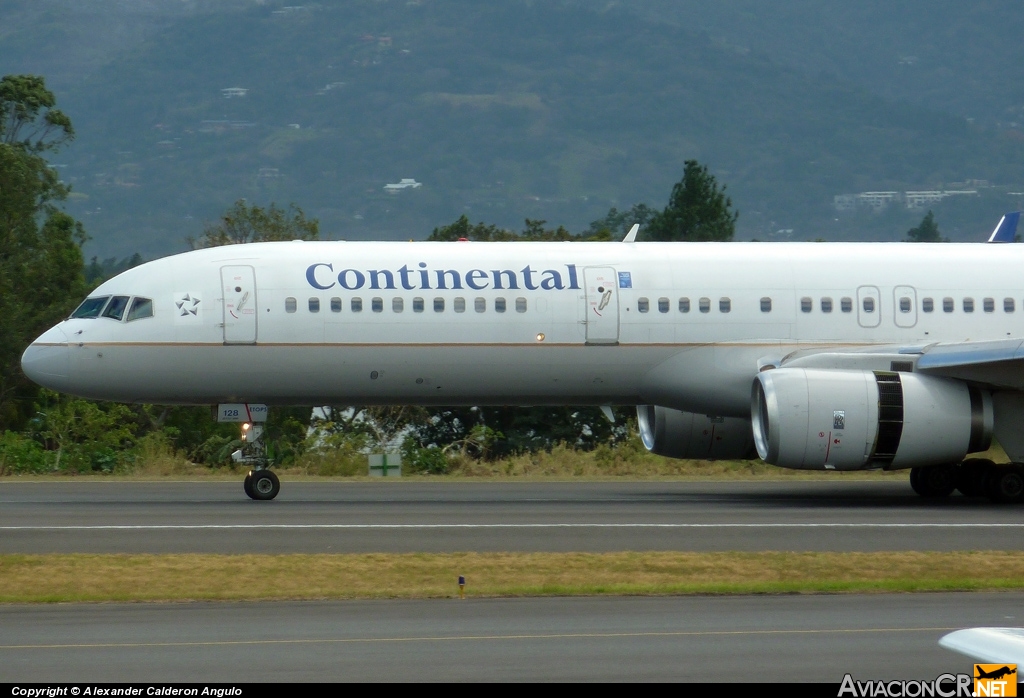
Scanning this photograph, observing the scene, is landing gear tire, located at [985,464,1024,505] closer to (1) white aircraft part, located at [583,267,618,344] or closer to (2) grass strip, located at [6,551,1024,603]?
(1) white aircraft part, located at [583,267,618,344]

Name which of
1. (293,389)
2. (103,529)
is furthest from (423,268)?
(103,529)

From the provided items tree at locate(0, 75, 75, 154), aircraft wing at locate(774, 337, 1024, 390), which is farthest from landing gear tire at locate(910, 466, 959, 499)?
tree at locate(0, 75, 75, 154)

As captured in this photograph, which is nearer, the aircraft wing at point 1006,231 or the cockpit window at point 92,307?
the cockpit window at point 92,307

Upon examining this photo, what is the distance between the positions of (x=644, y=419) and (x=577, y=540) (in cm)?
974

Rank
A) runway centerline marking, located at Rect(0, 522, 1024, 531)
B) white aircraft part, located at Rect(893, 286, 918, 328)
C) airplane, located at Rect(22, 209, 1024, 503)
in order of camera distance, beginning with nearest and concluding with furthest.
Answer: runway centerline marking, located at Rect(0, 522, 1024, 531) → airplane, located at Rect(22, 209, 1024, 503) → white aircraft part, located at Rect(893, 286, 918, 328)

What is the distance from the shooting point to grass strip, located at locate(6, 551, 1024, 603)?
48.1ft

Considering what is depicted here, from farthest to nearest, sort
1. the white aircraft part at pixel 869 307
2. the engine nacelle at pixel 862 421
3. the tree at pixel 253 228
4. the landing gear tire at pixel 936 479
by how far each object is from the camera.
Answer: the tree at pixel 253 228
the landing gear tire at pixel 936 479
the white aircraft part at pixel 869 307
the engine nacelle at pixel 862 421

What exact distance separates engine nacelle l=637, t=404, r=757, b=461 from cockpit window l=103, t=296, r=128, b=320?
358 inches

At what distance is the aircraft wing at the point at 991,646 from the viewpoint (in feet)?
21.5

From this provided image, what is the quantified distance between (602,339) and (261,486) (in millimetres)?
5967

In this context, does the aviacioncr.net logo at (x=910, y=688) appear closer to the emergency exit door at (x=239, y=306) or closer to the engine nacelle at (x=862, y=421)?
the engine nacelle at (x=862, y=421)

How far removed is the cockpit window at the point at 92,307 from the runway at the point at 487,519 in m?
2.97

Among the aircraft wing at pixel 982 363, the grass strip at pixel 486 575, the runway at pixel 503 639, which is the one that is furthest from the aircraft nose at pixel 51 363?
the aircraft wing at pixel 982 363

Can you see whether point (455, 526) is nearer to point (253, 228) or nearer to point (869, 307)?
point (869, 307)
